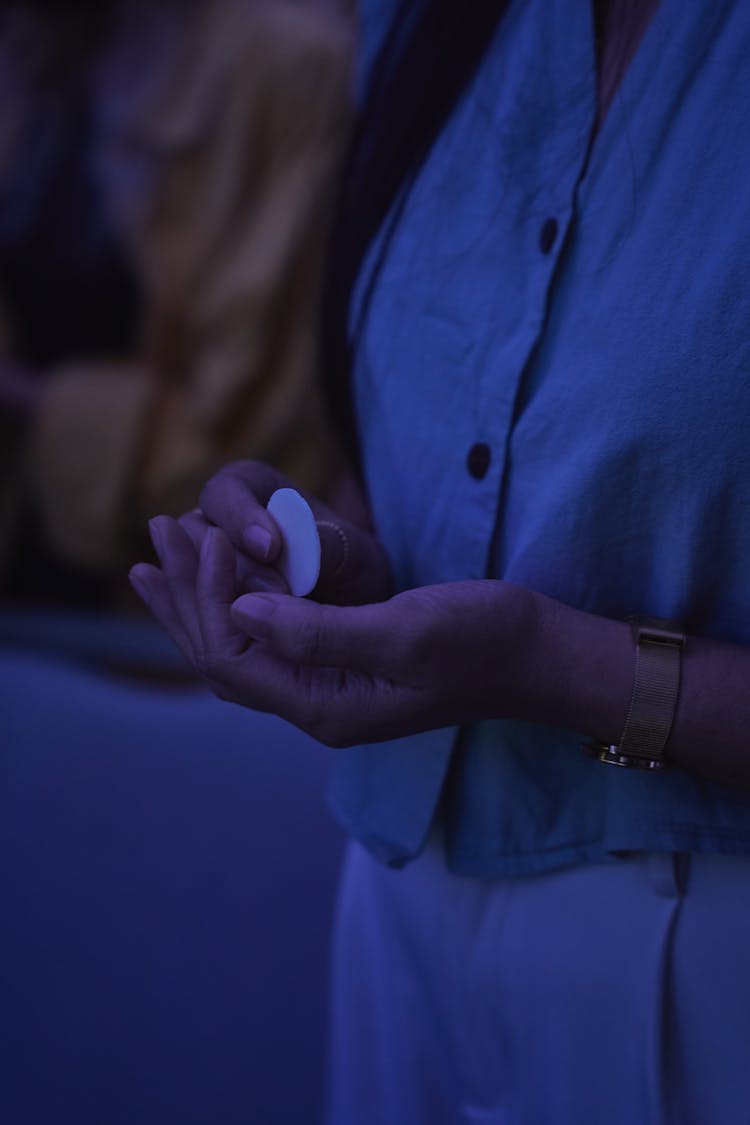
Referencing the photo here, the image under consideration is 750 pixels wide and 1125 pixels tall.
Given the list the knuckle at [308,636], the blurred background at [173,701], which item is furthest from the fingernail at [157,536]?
the blurred background at [173,701]

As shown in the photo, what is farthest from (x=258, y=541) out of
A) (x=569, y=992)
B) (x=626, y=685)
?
(x=569, y=992)

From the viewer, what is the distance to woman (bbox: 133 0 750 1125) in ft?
1.68

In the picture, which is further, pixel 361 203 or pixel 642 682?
pixel 361 203

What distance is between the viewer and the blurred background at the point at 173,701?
1444mm

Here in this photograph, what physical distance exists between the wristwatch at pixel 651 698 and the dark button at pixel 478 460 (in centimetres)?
14

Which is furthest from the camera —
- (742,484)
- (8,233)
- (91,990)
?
(8,233)

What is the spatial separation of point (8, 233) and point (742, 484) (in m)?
1.45

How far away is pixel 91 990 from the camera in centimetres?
146

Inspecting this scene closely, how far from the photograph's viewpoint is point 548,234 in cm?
58

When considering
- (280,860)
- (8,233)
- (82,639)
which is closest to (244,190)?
(8,233)

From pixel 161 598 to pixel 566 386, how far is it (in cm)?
27

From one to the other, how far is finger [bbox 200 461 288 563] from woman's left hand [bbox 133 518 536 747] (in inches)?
1.1

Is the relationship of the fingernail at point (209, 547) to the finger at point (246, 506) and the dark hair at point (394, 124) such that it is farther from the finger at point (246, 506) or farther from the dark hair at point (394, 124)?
the dark hair at point (394, 124)

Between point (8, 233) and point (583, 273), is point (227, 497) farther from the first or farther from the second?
point (8, 233)
